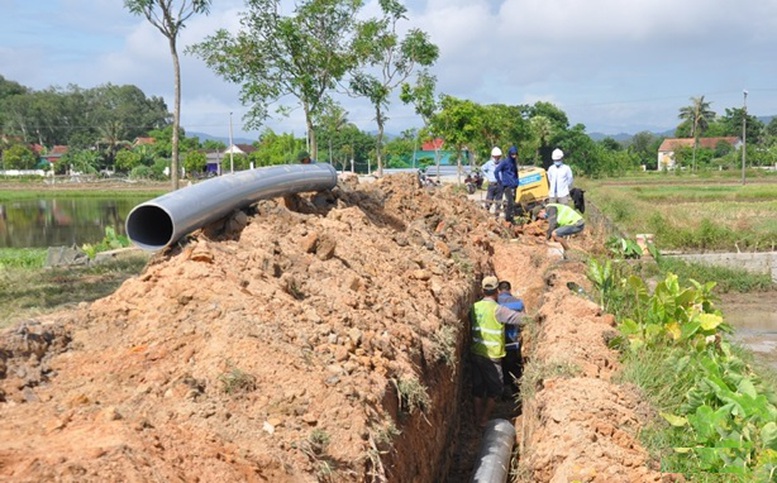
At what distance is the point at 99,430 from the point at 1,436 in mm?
535

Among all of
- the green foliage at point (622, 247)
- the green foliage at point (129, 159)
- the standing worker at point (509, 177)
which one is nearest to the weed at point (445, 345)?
the green foliage at point (622, 247)

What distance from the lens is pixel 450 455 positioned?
797cm

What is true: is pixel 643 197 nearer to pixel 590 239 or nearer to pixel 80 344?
pixel 590 239

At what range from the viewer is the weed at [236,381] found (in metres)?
4.84

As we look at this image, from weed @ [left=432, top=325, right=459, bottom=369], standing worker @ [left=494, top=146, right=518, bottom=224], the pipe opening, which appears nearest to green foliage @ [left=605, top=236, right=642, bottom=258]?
standing worker @ [left=494, top=146, right=518, bottom=224]

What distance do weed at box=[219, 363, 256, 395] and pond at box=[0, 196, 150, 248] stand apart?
59.5 feet

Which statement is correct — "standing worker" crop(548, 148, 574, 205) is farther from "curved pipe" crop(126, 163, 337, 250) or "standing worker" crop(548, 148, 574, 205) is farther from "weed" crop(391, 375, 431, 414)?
"weed" crop(391, 375, 431, 414)

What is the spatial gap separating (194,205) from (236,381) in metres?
2.50

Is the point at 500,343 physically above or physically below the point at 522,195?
below

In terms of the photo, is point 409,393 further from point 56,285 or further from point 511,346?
point 56,285

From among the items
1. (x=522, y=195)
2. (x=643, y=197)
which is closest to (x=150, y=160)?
(x=643, y=197)

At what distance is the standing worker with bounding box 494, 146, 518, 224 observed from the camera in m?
15.9

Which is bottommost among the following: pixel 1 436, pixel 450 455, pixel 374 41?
pixel 450 455

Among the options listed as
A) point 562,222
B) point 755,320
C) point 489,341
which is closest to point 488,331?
point 489,341
